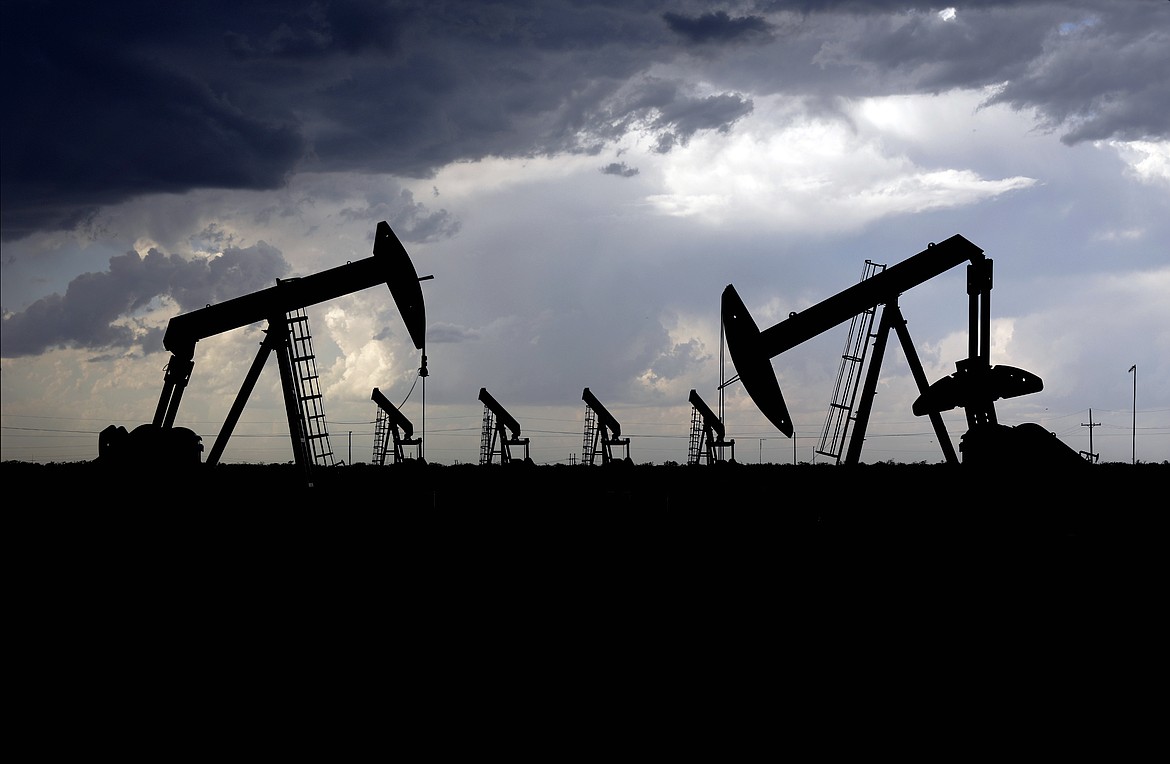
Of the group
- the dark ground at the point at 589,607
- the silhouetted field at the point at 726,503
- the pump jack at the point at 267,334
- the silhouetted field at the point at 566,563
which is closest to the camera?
the dark ground at the point at 589,607

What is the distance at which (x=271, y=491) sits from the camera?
69.4 feet

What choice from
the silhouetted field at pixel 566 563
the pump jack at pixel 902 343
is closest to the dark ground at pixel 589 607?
the silhouetted field at pixel 566 563

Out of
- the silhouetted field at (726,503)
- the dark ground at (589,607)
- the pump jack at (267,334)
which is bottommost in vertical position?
the dark ground at (589,607)

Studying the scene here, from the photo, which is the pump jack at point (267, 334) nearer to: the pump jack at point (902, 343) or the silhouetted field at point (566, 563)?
the silhouetted field at point (566, 563)

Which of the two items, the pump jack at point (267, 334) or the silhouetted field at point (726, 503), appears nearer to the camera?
the silhouetted field at point (726, 503)

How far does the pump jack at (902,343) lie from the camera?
1845cm

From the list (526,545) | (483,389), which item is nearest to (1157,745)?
(526,545)

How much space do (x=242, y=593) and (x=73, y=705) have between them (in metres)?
3.91

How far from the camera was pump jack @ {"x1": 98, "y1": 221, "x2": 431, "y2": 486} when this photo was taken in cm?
1828

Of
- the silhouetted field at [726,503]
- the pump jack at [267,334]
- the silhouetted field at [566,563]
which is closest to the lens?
the silhouetted field at [566,563]

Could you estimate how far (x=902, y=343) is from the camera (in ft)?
62.6

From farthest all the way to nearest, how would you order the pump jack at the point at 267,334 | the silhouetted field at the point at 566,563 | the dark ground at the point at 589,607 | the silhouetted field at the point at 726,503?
the pump jack at the point at 267,334
the silhouetted field at the point at 726,503
the silhouetted field at the point at 566,563
the dark ground at the point at 589,607

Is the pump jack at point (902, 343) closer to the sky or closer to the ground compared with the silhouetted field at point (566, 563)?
closer to the sky

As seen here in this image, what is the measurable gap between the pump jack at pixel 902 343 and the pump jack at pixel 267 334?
6233 mm
